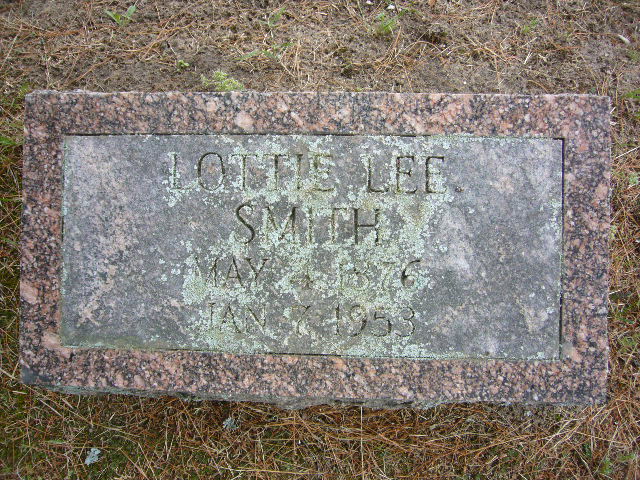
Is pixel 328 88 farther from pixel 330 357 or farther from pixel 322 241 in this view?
pixel 330 357

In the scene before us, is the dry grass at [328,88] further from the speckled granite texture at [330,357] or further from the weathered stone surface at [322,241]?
the weathered stone surface at [322,241]

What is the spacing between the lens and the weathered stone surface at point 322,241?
193cm

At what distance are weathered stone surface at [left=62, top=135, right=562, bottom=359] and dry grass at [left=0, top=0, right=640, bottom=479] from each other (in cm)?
66

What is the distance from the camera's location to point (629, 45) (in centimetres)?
258

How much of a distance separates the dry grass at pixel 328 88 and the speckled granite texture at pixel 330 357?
0.51 metres

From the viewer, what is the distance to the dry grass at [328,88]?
2.39 meters

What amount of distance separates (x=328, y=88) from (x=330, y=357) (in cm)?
143

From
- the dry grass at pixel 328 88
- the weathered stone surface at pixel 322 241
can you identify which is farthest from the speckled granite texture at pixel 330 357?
the dry grass at pixel 328 88


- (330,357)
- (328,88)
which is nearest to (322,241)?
(330,357)

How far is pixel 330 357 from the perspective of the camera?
6.47 ft

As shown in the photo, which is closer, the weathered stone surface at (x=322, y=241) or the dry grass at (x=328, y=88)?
the weathered stone surface at (x=322, y=241)

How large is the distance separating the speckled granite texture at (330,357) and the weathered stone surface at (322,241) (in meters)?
0.05

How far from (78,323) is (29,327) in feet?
0.71

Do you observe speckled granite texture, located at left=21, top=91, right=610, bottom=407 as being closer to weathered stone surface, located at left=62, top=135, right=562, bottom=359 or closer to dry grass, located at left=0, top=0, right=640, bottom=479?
weathered stone surface, located at left=62, top=135, right=562, bottom=359
